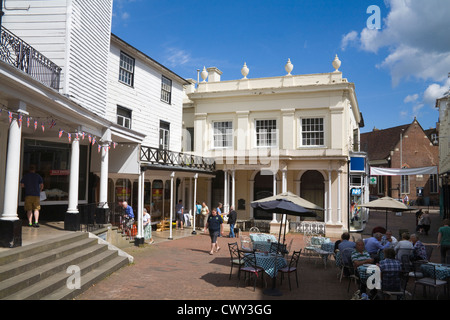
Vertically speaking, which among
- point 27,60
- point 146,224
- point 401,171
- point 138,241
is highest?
point 27,60

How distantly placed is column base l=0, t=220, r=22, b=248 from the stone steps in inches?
11.0

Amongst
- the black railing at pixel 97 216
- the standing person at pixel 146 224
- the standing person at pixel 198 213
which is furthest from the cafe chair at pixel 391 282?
the standing person at pixel 198 213

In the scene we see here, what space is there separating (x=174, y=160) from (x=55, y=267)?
11.7m

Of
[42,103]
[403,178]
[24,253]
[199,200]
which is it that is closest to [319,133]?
[199,200]

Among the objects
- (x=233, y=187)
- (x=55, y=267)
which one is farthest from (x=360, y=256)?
(x=233, y=187)

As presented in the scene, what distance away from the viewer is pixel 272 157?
2145 cm

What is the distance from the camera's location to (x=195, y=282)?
9234 millimetres

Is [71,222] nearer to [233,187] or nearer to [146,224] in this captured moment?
[146,224]

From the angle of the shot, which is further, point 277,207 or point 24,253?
point 277,207

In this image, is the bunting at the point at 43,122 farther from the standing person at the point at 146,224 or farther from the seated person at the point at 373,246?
the seated person at the point at 373,246

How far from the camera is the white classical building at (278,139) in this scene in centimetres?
2127

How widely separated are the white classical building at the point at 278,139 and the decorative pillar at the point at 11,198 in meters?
14.7

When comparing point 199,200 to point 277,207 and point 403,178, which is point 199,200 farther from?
point 403,178

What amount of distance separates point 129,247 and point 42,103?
22.7 feet
